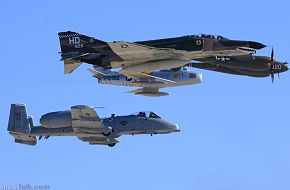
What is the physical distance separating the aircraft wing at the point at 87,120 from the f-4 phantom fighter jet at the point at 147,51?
4.47m

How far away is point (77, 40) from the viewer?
3639 inches

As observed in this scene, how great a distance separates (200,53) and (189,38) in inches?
63.1

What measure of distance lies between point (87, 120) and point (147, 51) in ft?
31.4

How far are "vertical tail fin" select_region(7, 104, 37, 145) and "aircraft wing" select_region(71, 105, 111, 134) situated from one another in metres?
7.28

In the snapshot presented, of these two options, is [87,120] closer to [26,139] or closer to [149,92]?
[149,92]

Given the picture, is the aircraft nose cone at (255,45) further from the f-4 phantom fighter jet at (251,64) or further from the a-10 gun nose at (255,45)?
the f-4 phantom fighter jet at (251,64)

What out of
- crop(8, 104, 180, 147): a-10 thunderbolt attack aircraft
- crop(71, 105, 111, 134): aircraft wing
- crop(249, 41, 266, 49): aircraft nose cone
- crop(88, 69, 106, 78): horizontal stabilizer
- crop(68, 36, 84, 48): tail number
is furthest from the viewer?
crop(88, 69, 106, 78): horizontal stabilizer

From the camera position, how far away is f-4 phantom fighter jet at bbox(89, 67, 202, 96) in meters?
96.6

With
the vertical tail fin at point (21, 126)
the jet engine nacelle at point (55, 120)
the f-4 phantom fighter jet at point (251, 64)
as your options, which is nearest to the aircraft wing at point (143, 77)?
the f-4 phantom fighter jet at point (251, 64)

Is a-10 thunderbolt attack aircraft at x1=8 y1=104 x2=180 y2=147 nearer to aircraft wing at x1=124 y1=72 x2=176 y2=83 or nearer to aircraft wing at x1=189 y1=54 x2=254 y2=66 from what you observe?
aircraft wing at x1=124 y1=72 x2=176 y2=83

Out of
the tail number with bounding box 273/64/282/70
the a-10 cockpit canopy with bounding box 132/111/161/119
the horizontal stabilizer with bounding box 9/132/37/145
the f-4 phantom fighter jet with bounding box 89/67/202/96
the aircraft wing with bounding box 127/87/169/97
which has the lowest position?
the horizontal stabilizer with bounding box 9/132/37/145

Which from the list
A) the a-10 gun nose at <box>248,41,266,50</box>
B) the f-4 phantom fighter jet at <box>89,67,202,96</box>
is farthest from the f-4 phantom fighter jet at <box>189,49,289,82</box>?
the a-10 gun nose at <box>248,41,266,50</box>

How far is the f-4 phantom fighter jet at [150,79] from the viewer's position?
317 ft

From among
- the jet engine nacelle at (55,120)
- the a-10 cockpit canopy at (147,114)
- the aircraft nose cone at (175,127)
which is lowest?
the aircraft nose cone at (175,127)
